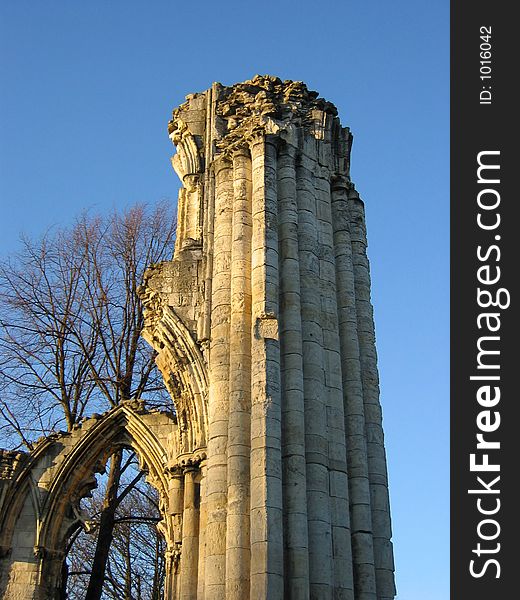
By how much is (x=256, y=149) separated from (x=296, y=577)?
667cm

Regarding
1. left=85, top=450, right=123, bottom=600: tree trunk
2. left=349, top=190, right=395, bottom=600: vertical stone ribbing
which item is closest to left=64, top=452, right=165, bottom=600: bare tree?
left=85, top=450, right=123, bottom=600: tree trunk

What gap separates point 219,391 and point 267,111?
5.08m

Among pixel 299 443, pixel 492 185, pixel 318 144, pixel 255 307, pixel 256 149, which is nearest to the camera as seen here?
pixel 492 185

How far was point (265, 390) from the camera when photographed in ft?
37.1

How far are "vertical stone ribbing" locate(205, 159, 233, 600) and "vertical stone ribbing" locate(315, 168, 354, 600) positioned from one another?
4.87 ft

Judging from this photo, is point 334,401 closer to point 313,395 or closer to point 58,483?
point 313,395

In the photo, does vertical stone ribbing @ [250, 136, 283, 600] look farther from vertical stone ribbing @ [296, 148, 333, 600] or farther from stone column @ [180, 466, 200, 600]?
stone column @ [180, 466, 200, 600]

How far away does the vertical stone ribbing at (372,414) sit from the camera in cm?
1185

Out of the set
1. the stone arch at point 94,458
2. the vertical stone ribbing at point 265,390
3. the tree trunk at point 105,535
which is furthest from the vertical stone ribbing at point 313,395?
the tree trunk at point 105,535

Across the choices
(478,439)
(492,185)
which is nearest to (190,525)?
(478,439)

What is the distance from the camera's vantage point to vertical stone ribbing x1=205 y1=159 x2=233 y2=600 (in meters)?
A: 10.6

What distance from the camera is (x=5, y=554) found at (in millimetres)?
14820

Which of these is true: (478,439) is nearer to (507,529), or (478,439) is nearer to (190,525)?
(507,529)

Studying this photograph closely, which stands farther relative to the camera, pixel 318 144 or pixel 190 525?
pixel 318 144
